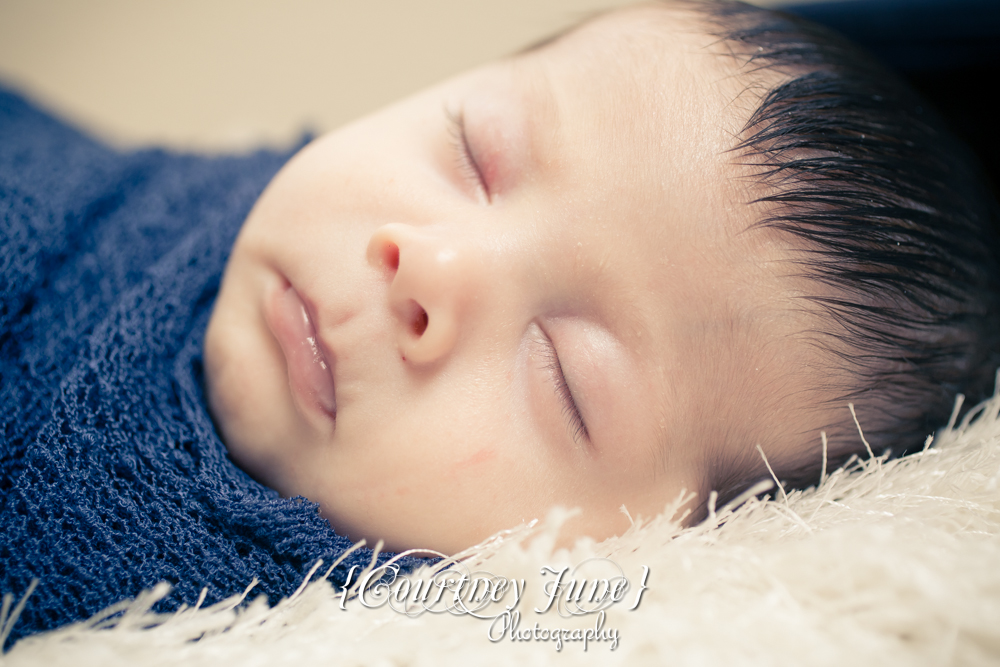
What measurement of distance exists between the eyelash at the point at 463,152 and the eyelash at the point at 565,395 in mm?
197

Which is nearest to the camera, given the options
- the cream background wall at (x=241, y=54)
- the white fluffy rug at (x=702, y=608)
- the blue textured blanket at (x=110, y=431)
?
the white fluffy rug at (x=702, y=608)

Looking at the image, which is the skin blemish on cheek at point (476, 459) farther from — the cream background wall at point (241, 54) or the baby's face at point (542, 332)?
the cream background wall at point (241, 54)

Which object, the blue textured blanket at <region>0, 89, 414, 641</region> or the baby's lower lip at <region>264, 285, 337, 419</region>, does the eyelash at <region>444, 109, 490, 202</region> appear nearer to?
the baby's lower lip at <region>264, 285, 337, 419</region>

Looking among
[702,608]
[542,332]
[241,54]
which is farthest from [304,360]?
[241,54]

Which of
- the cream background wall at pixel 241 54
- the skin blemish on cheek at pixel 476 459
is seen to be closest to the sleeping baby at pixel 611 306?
the skin blemish on cheek at pixel 476 459

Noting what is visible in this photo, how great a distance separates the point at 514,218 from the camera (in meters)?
0.67

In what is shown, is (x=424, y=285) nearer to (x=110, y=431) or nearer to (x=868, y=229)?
(x=110, y=431)

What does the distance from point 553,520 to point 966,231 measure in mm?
641

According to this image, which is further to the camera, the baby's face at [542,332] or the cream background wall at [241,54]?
the cream background wall at [241,54]

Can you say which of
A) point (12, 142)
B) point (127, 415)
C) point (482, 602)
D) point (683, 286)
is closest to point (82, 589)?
point (127, 415)

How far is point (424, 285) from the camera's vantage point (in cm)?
62

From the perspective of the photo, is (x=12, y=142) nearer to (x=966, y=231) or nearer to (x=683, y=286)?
(x=683, y=286)

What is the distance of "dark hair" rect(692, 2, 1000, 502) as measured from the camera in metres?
0.65

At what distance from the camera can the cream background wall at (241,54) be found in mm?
1685
